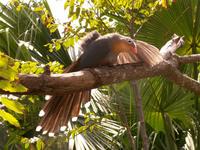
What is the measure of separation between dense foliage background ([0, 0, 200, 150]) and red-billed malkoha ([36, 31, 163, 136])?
2.39 feet

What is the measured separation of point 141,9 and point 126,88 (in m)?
0.81

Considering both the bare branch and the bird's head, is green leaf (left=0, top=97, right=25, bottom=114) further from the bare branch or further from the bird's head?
the bare branch

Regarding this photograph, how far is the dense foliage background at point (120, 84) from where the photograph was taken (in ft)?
8.50

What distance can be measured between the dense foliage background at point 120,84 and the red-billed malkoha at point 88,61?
73cm

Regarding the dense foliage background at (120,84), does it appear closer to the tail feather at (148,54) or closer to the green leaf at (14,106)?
the tail feather at (148,54)

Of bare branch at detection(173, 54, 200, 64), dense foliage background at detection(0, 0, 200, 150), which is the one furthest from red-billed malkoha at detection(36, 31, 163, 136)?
dense foliage background at detection(0, 0, 200, 150)

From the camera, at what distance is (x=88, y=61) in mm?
1629

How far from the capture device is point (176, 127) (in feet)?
12.8

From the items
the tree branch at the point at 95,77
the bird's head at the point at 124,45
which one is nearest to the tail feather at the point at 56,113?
the tree branch at the point at 95,77

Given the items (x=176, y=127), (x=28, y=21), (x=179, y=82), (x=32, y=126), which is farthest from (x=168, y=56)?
(x=176, y=127)

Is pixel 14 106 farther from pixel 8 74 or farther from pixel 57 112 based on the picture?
pixel 57 112

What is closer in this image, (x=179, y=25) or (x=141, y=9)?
(x=141, y=9)

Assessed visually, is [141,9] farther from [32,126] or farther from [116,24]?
[32,126]

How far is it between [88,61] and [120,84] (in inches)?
55.9
